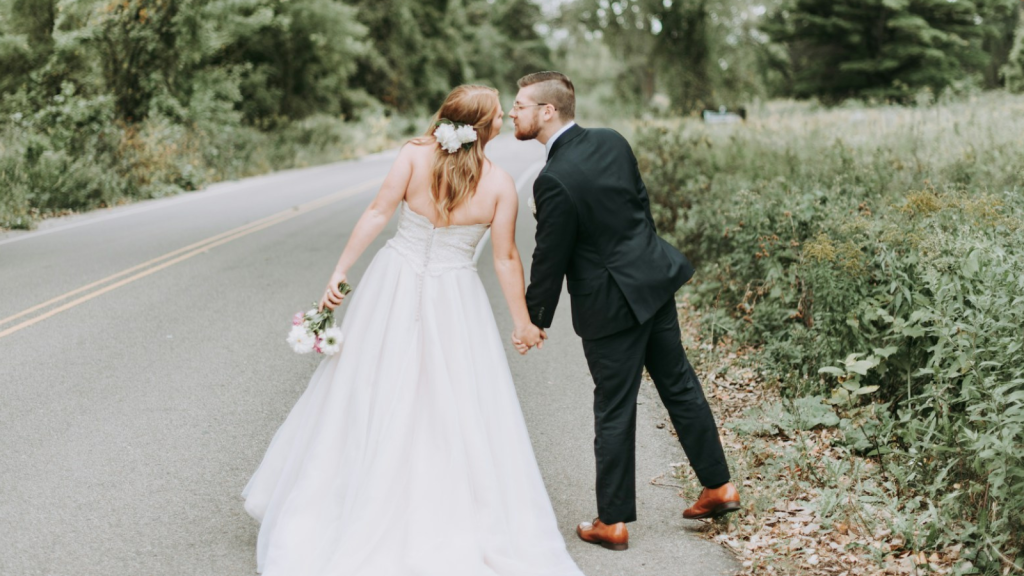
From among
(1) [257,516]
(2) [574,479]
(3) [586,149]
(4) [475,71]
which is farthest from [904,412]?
(4) [475,71]

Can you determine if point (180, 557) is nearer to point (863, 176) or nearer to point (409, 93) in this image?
point (863, 176)

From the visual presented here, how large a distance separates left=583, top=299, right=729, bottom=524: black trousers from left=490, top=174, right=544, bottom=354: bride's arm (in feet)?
1.01

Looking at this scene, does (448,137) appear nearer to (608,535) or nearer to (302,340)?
(302,340)

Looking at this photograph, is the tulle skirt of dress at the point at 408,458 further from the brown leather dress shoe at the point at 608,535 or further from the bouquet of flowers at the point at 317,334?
the brown leather dress shoe at the point at 608,535

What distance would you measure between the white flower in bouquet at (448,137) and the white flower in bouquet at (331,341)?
97cm

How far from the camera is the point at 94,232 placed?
14.3 metres

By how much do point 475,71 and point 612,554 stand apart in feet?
241

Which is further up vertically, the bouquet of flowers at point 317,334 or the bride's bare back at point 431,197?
the bride's bare back at point 431,197

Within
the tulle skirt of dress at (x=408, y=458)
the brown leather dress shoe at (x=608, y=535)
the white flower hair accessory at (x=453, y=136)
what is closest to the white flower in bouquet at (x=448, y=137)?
the white flower hair accessory at (x=453, y=136)

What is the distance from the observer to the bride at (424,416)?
12.8ft

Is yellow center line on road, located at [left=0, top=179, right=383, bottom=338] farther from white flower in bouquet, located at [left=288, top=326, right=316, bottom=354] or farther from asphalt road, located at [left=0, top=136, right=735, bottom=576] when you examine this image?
white flower in bouquet, located at [left=288, top=326, right=316, bottom=354]

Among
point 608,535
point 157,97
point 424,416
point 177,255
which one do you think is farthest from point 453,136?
point 157,97

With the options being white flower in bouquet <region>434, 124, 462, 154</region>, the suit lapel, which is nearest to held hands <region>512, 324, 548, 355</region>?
the suit lapel

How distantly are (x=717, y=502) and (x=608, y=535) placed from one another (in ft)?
1.93
